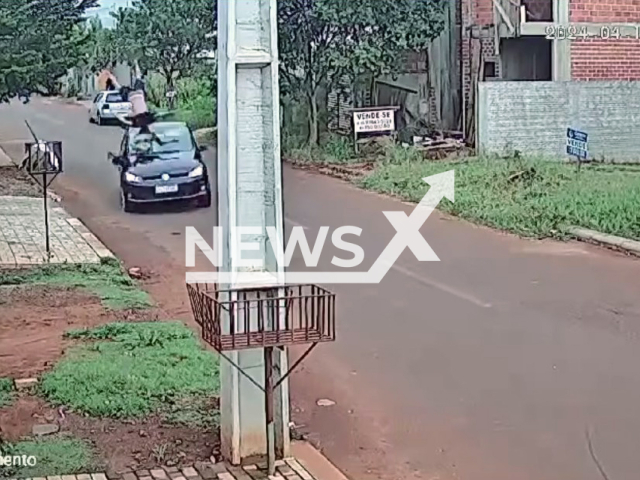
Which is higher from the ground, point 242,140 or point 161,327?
point 242,140

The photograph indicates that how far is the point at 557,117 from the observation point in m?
20.1

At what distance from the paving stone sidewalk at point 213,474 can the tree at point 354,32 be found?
16294 millimetres

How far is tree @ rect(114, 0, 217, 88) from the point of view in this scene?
32.0m

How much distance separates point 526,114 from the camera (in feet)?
65.3

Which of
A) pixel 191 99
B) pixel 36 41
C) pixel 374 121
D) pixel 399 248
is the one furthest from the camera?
pixel 191 99

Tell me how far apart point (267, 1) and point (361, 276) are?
627cm

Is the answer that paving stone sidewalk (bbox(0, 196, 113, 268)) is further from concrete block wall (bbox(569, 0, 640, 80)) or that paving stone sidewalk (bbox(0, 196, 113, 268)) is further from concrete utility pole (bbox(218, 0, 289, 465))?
concrete block wall (bbox(569, 0, 640, 80))

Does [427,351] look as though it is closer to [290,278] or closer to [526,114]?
[290,278]

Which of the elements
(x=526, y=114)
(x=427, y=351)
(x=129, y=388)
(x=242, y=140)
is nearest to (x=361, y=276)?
(x=427, y=351)

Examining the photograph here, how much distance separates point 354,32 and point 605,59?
17.1 feet

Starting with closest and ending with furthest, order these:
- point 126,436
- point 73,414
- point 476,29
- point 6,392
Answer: point 126,436
point 73,414
point 6,392
point 476,29

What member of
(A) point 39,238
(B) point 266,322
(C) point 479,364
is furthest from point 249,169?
(A) point 39,238

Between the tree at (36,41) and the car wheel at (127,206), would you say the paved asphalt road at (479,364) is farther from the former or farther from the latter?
the tree at (36,41)

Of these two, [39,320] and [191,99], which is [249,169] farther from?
[191,99]
